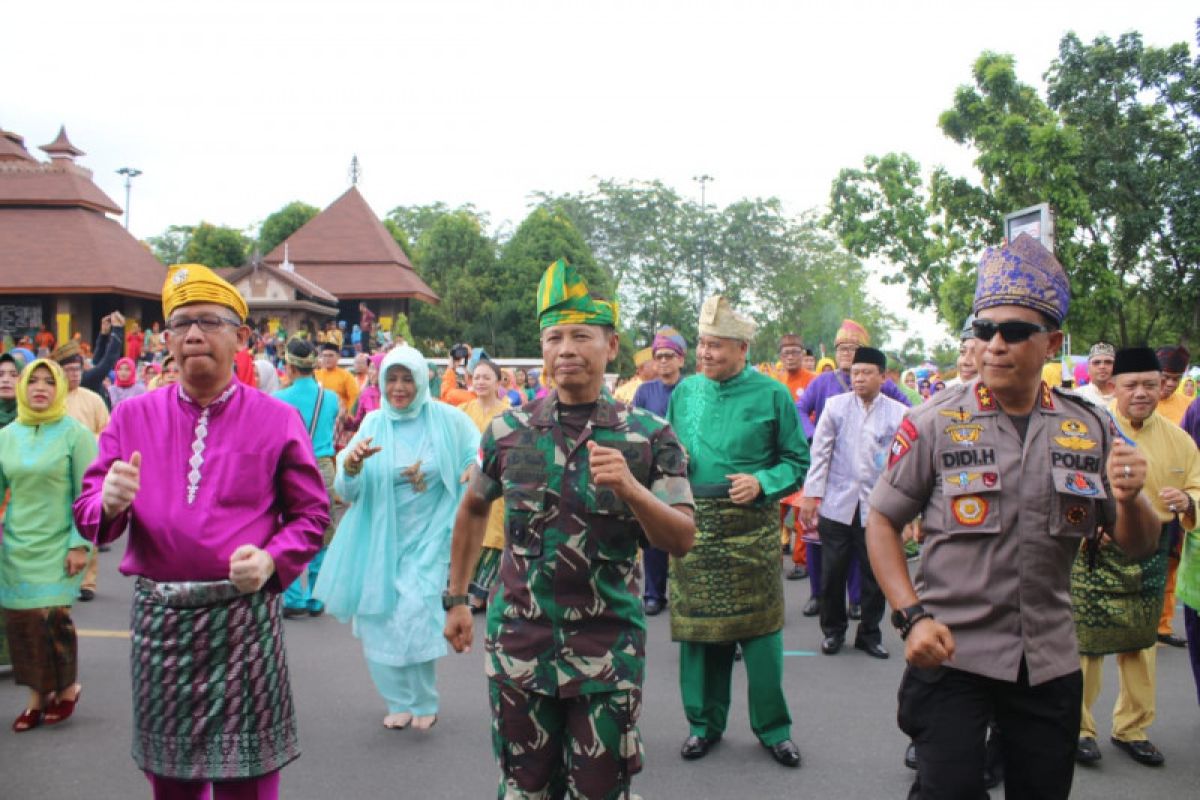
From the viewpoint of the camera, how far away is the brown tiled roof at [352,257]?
130 feet

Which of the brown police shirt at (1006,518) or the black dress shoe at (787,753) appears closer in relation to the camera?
the brown police shirt at (1006,518)

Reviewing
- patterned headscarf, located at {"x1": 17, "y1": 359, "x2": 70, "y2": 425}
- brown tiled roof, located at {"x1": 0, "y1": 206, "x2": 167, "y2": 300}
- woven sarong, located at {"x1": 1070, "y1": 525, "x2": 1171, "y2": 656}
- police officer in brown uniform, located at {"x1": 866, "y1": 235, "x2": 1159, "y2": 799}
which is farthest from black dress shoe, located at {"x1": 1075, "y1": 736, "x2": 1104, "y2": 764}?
brown tiled roof, located at {"x1": 0, "y1": 206, "x2": 167, "y2": 300}

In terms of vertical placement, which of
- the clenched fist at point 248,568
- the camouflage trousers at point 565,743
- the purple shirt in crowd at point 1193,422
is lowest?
the camouflage trousers at point 565,743

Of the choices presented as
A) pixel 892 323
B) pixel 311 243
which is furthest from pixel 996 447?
pixel 892 323

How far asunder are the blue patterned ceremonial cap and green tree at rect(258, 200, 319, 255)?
48316 millimetres

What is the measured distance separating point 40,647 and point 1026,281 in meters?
5.20

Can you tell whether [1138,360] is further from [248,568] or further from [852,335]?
[248,568]

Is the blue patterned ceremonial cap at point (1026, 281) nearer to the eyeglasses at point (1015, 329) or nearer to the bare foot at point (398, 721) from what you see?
the eyeglasses at point (1015, 329)

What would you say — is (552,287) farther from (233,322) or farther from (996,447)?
(996,447)

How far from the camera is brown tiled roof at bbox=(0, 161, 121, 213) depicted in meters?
33.0

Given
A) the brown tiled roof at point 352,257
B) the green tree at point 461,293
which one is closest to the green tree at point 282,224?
the brown tiled roof at point 352,257

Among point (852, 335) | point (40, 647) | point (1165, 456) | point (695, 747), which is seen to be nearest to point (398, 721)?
point (695, 747)

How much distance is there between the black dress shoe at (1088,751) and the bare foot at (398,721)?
351cm

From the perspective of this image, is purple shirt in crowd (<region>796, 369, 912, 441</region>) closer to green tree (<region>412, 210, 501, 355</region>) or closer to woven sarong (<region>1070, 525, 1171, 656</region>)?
woven sarong (<region>1070, 525, 1171, 656</region>)
